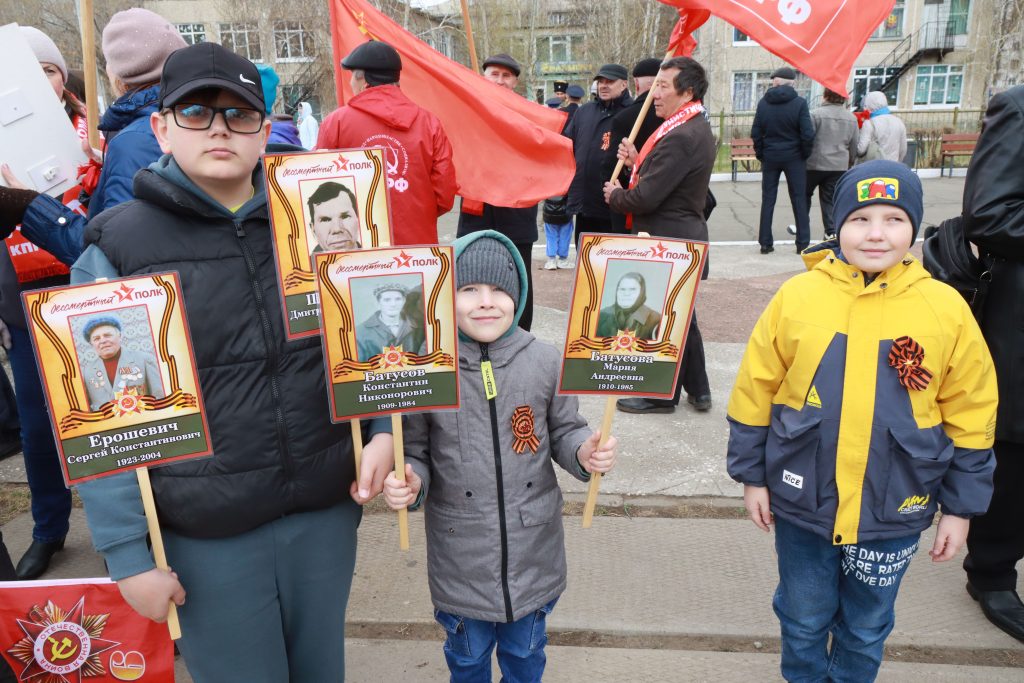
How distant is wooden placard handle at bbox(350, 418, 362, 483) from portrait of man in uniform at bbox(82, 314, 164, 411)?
44cm

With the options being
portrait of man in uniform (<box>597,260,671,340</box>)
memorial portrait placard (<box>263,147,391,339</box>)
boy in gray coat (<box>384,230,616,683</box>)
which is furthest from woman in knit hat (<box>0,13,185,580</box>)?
portrait of man in uniform (<box>597,260,671,340</box>)

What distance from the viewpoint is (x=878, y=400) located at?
2205mm

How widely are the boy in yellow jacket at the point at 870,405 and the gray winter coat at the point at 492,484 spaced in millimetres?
612

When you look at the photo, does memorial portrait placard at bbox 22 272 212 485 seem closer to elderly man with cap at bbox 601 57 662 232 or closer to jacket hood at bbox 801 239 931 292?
jacket hood at bbox 801 239 931 292

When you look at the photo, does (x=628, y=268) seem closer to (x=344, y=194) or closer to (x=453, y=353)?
(x=453, y=353)

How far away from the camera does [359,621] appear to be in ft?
10.3

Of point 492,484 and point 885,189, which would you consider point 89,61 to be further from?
point 885,189

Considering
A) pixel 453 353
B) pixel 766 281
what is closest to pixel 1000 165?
pixel 453 353

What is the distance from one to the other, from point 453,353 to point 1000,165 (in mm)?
1972

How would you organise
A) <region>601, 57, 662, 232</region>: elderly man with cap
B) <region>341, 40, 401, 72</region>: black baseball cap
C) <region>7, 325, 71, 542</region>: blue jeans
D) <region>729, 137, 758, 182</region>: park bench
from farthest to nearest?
1. <region>729, 137, 758, 182</region>: park bench
2. <region>601, 57, 662, 232</region>: elderly man with cap
3. <region>341, 40, 401, 72</region>: black baseball cap
4. <region>7, 325, 71, 542</region>: blue jeans

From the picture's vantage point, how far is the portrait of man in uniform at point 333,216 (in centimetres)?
184

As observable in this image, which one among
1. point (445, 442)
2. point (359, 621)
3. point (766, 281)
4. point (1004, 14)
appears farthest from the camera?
point (1004, 14)

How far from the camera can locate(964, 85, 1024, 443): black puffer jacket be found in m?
2.59

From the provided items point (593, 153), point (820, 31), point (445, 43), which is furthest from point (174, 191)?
point (445, 43)
